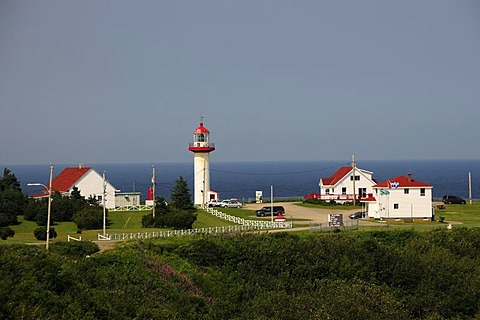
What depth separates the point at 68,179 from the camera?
5647cm

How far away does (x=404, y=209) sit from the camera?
1845 inches

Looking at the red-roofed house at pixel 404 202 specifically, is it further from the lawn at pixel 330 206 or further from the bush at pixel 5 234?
the bush at pixel 5 234

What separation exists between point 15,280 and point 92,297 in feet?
8.77

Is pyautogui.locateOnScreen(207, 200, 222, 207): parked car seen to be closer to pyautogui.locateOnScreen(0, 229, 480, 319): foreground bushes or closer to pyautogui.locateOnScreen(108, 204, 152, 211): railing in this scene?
pyautogui.locateOnScreen(108, 204, 152, 211): railing

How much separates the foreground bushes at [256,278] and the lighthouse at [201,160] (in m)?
23.1

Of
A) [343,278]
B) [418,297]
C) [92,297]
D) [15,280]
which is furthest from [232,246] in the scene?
[15,280]

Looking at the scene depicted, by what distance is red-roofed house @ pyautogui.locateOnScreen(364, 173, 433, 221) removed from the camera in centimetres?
4669

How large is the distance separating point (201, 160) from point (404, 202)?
20.1 meters

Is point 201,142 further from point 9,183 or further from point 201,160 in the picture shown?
point 9,183

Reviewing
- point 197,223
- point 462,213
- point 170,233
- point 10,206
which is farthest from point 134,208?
point 462,213

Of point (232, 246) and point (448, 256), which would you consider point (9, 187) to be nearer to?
point (232, 246)

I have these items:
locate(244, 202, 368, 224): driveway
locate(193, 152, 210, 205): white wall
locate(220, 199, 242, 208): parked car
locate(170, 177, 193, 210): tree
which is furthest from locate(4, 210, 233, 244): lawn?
locate(193, 152, 210, 205): white wall

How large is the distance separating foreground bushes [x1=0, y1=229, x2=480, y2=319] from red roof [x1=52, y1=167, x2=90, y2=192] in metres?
22.4

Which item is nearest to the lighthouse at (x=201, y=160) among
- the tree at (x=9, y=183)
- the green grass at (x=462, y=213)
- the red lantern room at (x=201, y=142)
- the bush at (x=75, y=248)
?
the red lantern room at (x=201, y=142)
